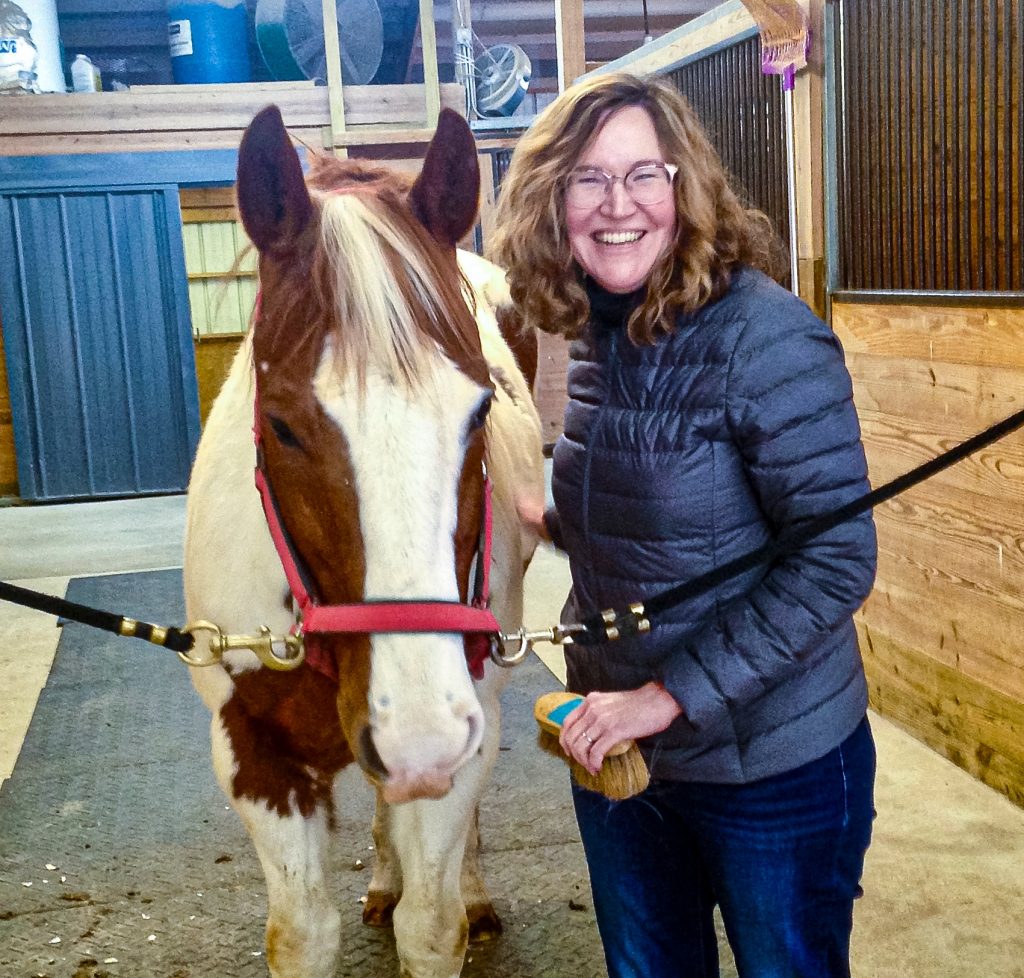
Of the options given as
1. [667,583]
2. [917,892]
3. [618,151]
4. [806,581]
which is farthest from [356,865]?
[618,151]

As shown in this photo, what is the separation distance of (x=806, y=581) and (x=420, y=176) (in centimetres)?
67

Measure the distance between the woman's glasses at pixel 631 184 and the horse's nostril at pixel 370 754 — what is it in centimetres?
63

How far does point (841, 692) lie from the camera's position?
117 centimetres

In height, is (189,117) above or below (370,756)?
above

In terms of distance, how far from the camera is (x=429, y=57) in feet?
20.2

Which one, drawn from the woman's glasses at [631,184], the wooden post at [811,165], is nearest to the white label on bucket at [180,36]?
the wooden post at [811,165]

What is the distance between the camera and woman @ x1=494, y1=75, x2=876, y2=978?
1.07 metres

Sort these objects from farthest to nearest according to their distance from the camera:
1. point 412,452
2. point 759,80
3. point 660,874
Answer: point 759,80
point 660,874
point 412,452

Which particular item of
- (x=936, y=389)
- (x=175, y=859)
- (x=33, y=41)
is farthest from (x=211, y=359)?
(x=936, y=389)

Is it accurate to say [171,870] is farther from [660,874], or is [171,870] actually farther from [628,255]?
[628,255]

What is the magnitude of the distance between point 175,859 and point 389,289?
5.46 ft

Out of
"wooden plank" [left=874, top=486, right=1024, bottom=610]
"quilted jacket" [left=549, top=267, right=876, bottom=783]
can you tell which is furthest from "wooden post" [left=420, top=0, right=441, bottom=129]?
"quilted jacket" [left=549, top=267, right=876, bottom=783]

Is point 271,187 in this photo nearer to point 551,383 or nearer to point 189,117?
point 551,383

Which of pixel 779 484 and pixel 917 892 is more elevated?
pixel 779 484
